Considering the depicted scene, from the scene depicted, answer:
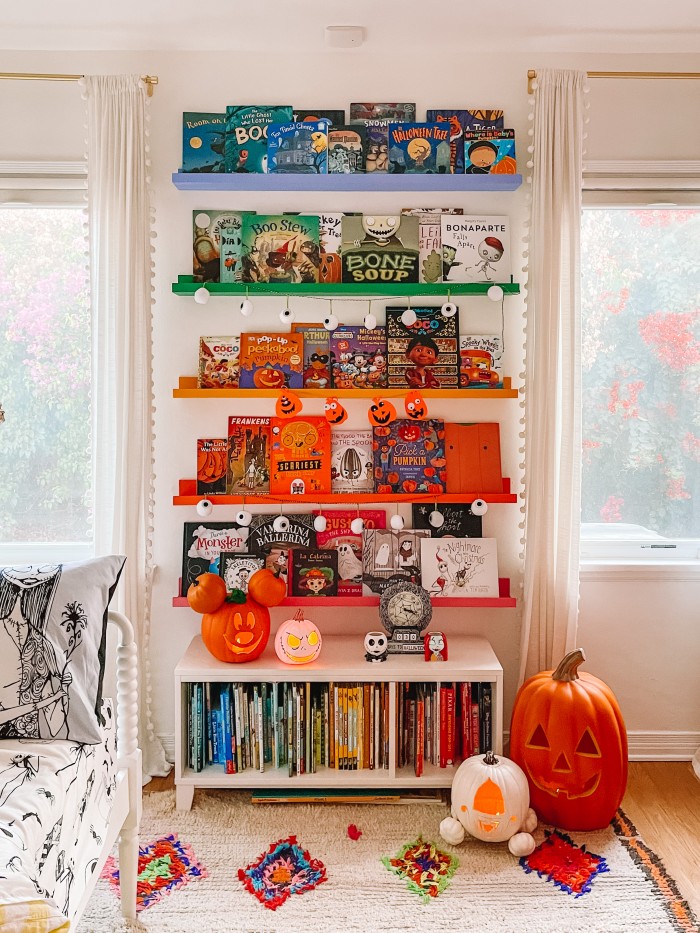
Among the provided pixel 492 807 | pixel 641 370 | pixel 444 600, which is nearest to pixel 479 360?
pixel 641 370

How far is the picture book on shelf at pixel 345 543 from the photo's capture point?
9.29 feet

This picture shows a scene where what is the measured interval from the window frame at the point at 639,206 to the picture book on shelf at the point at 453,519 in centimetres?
43

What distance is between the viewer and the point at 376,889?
2.14m

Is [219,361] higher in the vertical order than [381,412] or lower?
higher

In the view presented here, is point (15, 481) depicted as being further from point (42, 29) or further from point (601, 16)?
point (601, 16)

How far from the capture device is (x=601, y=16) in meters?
2.53

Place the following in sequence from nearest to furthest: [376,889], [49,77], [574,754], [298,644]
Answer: [376,889]
[574,754]
[298,644]
[49,77]

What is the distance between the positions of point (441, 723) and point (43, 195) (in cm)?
224

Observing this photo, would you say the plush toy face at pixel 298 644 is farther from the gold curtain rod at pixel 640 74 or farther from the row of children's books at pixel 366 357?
the gold curtain rod at pixel 640 74

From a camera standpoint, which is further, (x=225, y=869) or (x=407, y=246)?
(x=407, y=246)

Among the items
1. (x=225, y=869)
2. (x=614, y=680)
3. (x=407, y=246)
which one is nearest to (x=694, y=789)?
(x=614, y=680)

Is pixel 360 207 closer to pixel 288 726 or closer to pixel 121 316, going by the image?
pixel 121 316

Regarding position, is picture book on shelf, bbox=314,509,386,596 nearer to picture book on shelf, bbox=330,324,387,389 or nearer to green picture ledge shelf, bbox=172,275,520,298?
picture book on shelf, bbox=330,324,387,389

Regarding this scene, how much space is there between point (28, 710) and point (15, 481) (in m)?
1.34
